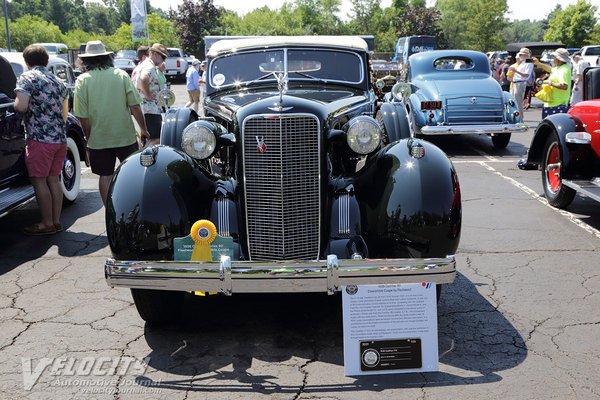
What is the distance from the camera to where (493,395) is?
320 centimetres

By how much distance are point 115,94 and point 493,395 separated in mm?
4492

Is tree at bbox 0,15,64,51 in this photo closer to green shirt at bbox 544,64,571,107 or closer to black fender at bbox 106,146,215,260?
green shirt at bbox 544,64,571,107

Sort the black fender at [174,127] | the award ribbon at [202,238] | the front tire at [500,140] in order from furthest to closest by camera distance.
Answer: the front tire at [500,140] → the black fender at [174,127] → the award ribbon at [202,238]

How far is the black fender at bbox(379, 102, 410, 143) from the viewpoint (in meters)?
5.05

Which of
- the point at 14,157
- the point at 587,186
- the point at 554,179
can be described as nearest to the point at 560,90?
A: the point at 554,179

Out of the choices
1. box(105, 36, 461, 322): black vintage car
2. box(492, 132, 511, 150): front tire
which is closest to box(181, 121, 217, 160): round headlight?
box(105, 36, 461, 322): black vintage car

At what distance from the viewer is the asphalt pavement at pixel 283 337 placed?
3312mm

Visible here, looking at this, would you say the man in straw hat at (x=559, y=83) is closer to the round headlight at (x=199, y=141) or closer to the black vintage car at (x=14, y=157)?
the black vintage car at (x=14, y=157)

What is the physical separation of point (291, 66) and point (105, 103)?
1.93 m

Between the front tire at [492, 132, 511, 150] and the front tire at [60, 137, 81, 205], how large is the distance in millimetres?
7432

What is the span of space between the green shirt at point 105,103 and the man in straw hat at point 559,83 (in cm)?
737

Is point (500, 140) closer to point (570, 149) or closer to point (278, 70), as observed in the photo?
point (570, 149)

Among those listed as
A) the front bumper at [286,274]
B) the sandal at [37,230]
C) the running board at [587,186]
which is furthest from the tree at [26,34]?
the front bumper at [286,274]

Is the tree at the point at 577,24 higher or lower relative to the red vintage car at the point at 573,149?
higher
